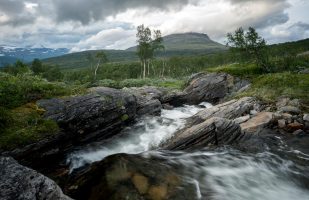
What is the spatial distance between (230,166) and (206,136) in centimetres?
300

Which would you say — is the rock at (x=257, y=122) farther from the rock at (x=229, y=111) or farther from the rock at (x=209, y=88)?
the rock at (x=209, y=88)

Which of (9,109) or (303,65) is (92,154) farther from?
(303,65)

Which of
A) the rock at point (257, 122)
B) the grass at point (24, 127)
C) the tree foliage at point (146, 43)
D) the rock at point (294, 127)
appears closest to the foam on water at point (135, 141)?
the grass at point (24, 127)

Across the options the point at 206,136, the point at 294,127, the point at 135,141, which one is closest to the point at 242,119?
the point at 294,127

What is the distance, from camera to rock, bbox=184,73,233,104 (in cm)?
3944

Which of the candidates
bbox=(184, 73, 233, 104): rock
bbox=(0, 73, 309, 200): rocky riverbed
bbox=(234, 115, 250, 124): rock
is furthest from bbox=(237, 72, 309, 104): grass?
bbox=(234, 115, 250, 124): rock

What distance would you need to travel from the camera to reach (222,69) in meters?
44.4

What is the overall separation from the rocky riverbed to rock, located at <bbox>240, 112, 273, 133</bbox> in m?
0.08

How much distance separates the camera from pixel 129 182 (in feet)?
39.2

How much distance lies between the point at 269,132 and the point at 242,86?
60.3 feet

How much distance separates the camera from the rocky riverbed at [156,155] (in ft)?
37.9

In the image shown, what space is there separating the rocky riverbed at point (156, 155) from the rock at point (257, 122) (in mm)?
77

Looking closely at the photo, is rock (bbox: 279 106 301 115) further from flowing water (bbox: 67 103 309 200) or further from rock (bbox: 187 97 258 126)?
flowing water (bbox: 67 103 309 200)

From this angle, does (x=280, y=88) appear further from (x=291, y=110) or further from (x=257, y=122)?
(x=257, y=122)
